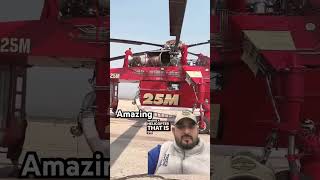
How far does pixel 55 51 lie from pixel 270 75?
0.95 meters

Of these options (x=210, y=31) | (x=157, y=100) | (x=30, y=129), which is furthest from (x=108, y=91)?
(x=157, y=100)

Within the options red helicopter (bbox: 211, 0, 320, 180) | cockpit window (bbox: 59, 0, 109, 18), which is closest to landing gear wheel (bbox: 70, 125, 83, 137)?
cockpit window (bbox: 59, 0, 109, 18)

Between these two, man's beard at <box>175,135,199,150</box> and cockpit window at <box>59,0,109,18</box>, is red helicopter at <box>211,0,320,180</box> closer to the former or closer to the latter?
man's beard at <box>175,135,199,150</box>

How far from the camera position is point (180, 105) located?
8383 millimetres

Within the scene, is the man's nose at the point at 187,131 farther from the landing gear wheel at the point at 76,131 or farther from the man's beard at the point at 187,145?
the landing gear wheel at the point at 76,131

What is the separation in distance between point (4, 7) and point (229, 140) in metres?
1.17

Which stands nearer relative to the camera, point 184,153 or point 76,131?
point 76,131

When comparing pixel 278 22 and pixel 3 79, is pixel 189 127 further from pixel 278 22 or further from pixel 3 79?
pixel 3 79

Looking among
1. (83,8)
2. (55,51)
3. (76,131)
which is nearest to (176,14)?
(83,8)

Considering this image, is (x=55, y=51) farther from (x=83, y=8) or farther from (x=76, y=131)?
(x=76, y=131)

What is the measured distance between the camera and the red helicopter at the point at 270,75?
1.89 m

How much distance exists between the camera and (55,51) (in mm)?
1956

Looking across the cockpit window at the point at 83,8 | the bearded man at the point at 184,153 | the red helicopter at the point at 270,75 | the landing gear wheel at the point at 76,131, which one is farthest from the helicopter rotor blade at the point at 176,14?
Answer: the landing gear wheel at the point at 76,131

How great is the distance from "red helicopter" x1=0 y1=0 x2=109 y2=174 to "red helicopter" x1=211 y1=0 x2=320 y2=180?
1.67 ft
